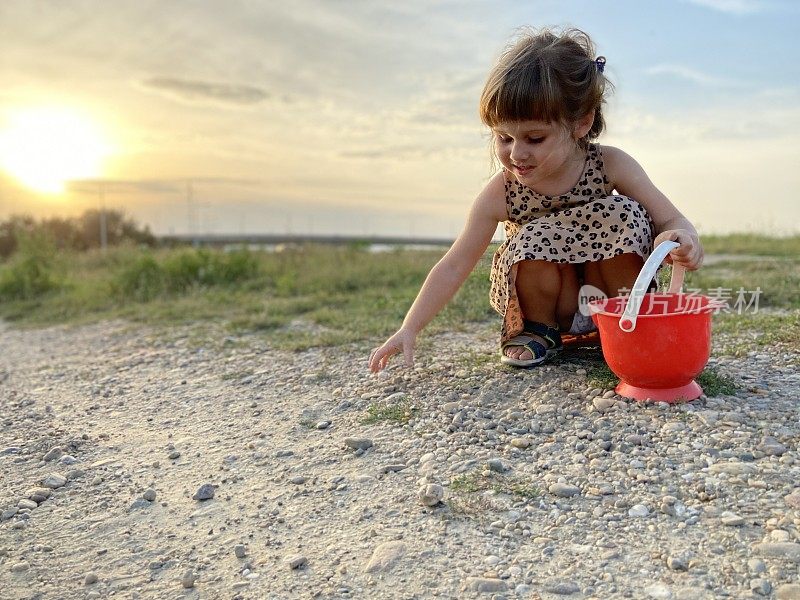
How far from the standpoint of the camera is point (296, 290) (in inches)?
291

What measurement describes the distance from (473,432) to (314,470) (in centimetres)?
60

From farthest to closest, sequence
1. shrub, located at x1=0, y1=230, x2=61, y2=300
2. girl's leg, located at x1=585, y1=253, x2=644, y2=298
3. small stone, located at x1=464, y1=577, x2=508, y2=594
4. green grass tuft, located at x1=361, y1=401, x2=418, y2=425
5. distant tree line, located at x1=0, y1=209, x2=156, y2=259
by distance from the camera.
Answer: distant tree line, located at x1=0, y1=209, x2=156, y2=259, shrub, located at x1=0, y1=230, x2=61, y2=300, girl's leg, located at x1=585, y1=253, x2=644, y2=298, green grass tuft, located at x1=361, y1=401, x2=418, y2=425, small stone, located at x1=464, y1=577, x2=508, y2=594

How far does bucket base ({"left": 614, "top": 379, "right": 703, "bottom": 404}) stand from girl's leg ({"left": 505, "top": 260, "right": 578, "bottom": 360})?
570mm

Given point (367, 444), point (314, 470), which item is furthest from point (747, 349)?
point (314, 470)

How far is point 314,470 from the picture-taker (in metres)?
2.71

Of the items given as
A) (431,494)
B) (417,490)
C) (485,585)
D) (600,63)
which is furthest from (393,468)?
(600,63)

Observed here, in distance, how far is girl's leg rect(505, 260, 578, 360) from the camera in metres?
3.28

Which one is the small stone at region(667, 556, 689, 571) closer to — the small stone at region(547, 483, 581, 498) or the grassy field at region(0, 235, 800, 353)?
the small stone at region(547, 483, 581, 498)

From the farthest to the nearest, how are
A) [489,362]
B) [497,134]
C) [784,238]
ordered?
[784,238], [489,362], [497,134]

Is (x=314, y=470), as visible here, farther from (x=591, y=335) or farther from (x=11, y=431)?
(x=11, y=431)

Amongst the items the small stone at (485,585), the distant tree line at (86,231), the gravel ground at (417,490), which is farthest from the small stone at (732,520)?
the distant tree line at (86,231)

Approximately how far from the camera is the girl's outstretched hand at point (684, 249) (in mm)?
2809

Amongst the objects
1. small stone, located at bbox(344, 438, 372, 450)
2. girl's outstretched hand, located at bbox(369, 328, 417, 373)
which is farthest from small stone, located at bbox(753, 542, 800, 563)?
girl's outstretched hand, located at bbox(369, 328, 417, 373)

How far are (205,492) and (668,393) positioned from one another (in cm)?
173
